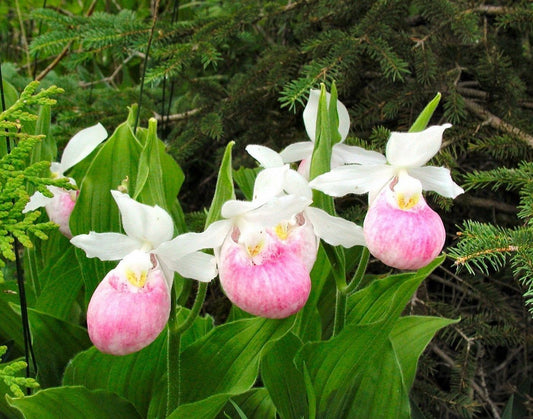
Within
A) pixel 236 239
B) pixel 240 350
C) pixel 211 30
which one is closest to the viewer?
pixel 236 239

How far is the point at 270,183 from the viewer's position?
40.0 inches

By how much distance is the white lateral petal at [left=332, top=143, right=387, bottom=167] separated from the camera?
3.91 ft

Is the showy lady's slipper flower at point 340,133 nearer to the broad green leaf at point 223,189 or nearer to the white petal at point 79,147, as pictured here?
the broad green leaf at point 223,189

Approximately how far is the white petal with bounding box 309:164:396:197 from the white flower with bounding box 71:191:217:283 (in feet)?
0.74

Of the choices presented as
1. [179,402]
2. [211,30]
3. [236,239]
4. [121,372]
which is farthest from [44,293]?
[211,30]

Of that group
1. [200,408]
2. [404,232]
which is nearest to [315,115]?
[404,232]

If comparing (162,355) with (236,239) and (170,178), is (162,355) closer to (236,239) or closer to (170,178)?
(236,239)

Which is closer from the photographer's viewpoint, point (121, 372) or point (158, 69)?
point (121, 372)

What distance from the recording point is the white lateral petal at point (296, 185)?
1.05 metres

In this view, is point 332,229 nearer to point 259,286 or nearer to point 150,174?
point 259,286

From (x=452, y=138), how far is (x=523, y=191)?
419 mm

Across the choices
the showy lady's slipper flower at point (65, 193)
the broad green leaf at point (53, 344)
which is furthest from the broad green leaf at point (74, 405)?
the showy lady's slipper flower at point (65, 193)

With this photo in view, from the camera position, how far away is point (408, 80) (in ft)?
5.60

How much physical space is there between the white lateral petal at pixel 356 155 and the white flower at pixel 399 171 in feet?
→ 0.18
